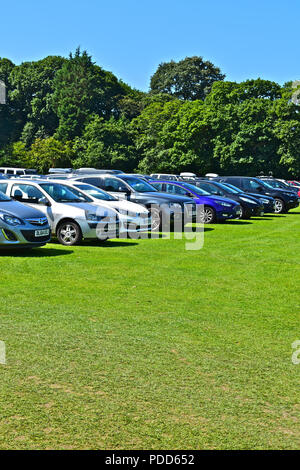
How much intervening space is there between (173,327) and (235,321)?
83 cm

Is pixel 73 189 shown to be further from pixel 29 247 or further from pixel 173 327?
pixel 173 327

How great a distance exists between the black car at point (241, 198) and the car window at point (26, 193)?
11.3 m

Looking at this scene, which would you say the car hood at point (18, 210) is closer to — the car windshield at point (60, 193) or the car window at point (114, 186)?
the car windshield at point (60, 193)

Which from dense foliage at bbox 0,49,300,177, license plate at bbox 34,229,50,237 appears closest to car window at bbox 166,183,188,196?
license plate at bbox 34,229,50,237

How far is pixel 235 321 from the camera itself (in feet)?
23.4

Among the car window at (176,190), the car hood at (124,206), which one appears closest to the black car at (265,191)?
the car window at (176,190)

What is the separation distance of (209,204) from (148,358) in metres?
17.3

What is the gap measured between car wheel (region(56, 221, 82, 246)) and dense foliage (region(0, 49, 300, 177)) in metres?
49.5

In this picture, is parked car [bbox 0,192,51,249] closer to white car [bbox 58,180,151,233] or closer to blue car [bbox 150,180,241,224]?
white car [bbox 58,180,151,233]

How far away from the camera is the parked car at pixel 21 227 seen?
490 inches

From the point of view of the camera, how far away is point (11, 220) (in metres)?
12.6

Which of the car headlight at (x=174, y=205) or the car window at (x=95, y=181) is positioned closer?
the car headlight at (x=174, y=205)

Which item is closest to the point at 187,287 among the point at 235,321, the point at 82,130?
the point at 235,321

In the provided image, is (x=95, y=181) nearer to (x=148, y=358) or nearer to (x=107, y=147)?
(x=148, y=358)
